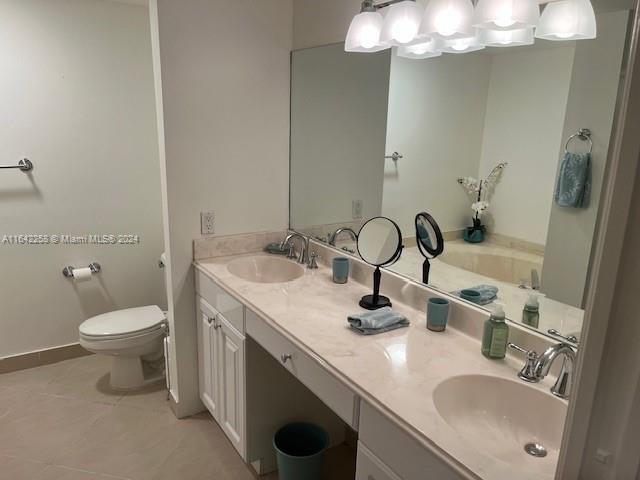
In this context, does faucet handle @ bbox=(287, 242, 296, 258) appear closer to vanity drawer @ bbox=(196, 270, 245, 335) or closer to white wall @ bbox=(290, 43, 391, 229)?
white wall @ bbox=(290, 43, 391, 229)

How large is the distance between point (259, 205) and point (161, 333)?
96 cm

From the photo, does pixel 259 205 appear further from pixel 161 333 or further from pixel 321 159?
pixel 161 333

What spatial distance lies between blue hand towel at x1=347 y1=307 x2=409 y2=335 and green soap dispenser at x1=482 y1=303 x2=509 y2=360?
30 cm

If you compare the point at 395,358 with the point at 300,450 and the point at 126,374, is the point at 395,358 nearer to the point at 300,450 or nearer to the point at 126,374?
the point at 300,450

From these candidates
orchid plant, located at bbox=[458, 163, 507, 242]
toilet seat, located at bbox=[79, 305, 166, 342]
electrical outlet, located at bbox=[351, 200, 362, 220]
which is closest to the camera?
orchid plant, located at bbox=[458, 163, 507, 242]

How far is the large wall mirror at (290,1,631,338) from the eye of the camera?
1308mm

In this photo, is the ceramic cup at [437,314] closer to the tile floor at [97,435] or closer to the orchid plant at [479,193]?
the orchid plant at [479,193]

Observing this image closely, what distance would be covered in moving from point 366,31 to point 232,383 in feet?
5.02

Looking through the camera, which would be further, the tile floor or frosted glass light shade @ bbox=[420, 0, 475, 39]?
the tile floor

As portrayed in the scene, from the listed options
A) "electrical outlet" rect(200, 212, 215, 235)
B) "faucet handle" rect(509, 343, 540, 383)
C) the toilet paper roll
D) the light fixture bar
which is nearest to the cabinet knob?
"faucet handle" rect(509, 343, 540, 383)

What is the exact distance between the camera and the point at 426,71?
1844 mm

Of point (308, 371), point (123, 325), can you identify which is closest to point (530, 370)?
point (308, 371)

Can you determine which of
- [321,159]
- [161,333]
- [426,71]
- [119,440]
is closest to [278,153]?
[321,159]

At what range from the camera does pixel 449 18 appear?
1502 millimetres
